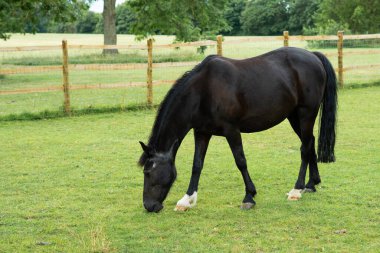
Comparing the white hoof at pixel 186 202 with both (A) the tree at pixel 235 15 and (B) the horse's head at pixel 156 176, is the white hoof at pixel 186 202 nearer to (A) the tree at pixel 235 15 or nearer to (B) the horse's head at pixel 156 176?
(B) the horse's head at pixel 156 176

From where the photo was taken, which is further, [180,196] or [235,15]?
[235,15]

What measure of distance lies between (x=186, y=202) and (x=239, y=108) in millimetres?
1075

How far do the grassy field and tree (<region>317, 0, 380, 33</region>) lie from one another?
39.0m

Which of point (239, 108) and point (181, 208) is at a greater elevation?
point (239, 108)

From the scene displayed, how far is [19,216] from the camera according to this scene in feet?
19.5

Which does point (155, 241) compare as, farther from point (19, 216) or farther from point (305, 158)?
point (305, 158)

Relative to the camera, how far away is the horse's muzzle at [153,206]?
19.1 feet

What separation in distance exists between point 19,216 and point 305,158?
3.02m

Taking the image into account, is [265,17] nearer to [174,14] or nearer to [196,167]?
[174,14]

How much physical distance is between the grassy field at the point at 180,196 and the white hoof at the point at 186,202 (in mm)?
88

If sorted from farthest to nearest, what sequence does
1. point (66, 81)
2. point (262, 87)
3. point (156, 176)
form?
point (66, 81) < point (262, 87) < point (156, 176)

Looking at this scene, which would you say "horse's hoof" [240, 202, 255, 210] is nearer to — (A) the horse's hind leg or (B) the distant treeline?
(A) the horse's hind leg

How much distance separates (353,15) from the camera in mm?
47594

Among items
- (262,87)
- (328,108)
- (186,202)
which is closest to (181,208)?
(186,202)
